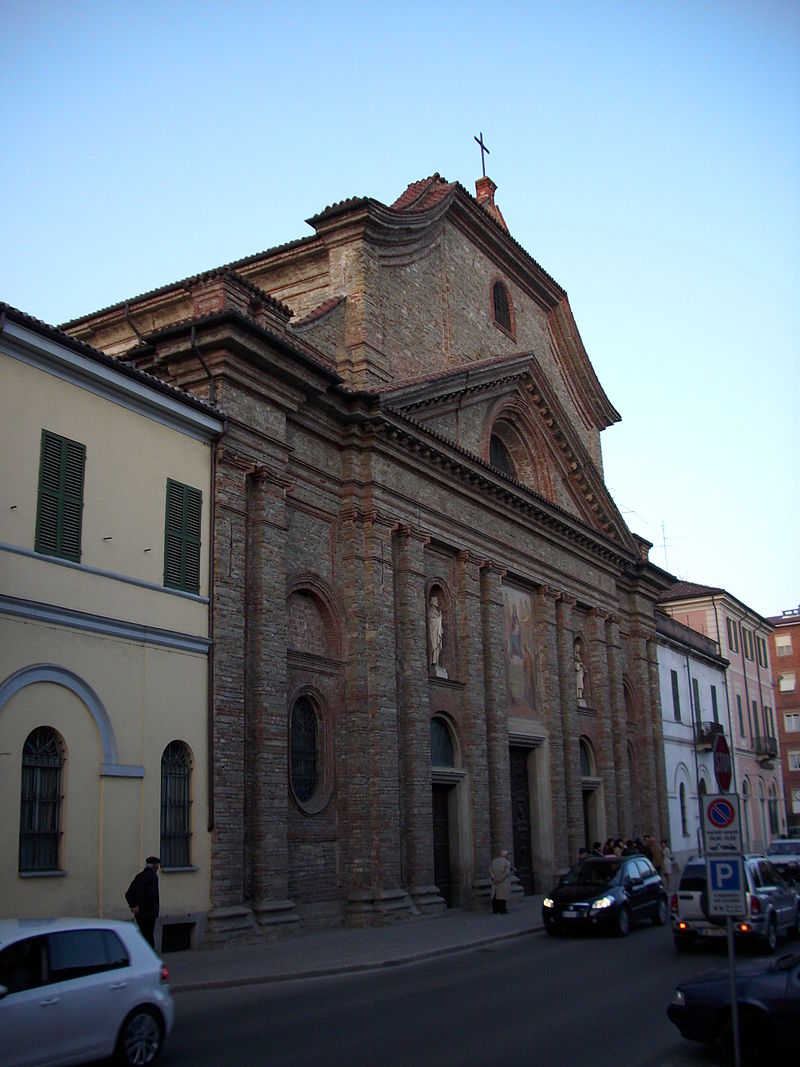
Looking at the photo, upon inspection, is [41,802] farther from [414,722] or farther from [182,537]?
[414,722]

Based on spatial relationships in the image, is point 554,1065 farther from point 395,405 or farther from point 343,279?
point 343,279

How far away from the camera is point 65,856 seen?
14211 mm

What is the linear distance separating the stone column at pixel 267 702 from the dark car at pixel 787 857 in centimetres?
1453

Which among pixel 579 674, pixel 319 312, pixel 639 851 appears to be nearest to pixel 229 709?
pixel 319 312

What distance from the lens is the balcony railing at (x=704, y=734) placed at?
44906 mm

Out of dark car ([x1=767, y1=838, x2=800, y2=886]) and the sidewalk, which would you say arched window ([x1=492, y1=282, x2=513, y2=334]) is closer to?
dark car ([x1=767, y1=838, x2=800, y2=886])

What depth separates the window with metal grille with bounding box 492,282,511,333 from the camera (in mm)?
30516

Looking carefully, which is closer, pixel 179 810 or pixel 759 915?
pixel 759 915

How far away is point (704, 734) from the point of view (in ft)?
149

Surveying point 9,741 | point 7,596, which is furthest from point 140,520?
point 9,741

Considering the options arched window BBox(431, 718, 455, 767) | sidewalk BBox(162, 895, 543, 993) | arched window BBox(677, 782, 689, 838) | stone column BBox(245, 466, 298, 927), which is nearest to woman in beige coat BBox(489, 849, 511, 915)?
sidewalk BBox(162, 895, 543, 993)

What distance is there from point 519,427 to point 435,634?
8.39 m

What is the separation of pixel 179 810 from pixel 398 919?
6.13 m

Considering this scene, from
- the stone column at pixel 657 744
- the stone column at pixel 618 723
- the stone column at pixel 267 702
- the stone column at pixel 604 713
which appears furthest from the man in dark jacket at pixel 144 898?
the stone column at pixel 657 744
